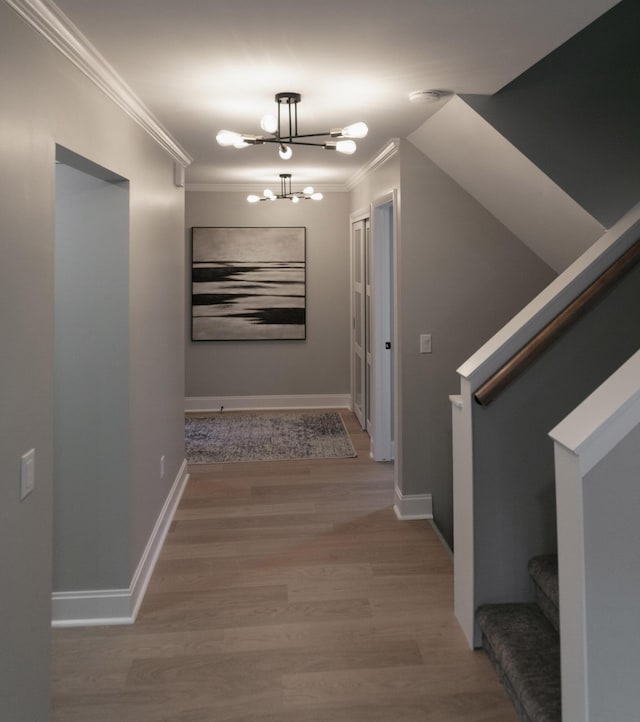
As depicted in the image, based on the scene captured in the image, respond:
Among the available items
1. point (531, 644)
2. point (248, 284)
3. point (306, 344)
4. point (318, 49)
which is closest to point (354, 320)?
point (306, 344)

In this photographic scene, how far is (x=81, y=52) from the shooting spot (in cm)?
227

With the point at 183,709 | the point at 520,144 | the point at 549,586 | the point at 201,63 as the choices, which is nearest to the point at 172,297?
the point at 201,63

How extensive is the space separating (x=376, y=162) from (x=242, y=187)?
2365mm

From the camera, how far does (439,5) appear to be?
6.57 feet

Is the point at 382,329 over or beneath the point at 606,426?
over

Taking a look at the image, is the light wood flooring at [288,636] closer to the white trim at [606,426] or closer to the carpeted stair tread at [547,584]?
the carpeted stair tread at [547,584]

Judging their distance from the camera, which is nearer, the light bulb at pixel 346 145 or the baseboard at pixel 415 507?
the light bulb at pixel 346 145

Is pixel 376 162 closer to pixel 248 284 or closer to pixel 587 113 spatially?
pixel 587 113

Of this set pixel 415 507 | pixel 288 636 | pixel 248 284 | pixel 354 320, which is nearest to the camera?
pixel 288 636

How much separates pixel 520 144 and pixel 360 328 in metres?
3.49

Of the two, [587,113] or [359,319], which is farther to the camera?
[359,319]

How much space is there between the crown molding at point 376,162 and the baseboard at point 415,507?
2.12m

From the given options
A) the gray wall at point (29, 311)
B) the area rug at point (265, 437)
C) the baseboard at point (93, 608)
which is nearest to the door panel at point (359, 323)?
the area rug at point (265, 437)

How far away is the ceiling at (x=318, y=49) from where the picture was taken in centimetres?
203
